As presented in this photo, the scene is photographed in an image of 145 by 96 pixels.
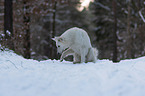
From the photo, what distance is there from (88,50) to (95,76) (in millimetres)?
2710

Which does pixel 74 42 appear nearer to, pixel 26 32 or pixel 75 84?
pixel 75 84

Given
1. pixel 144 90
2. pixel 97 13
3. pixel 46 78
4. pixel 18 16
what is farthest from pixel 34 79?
pixel 97 13

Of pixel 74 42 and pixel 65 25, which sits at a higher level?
pixel 65 25

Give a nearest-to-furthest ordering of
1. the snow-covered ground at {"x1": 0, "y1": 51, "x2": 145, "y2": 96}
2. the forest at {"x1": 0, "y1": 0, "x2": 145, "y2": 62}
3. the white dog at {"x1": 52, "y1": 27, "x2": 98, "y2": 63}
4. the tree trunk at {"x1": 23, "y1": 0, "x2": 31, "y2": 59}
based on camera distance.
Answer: the snow-covered ground at {"x1": 0, "y1": 51, "x2": 145, "y2": 96} → the white dog at {"x1": 52, "y1": 27, "x2": 98, "y2": 63} → the forest at {"x1": 0, "y1": 0, "x2": 145, "y2": 62} → the tree trunk at {"x1": 23, "y1": 0, "x2": 31, "y2": 59}

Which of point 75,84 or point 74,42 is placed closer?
point 75,84

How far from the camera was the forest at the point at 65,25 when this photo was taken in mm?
9141

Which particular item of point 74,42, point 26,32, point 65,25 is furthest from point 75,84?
point 65,25

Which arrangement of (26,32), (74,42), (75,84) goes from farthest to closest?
1. (26,32)
2. (74,42)
3. (75,84)

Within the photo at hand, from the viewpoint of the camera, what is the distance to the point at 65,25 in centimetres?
2469

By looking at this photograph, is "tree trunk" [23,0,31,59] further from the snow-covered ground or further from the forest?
the snow-covered ground

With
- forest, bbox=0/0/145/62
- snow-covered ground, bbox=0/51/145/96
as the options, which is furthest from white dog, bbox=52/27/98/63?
forest, bbox=0/0/145/62

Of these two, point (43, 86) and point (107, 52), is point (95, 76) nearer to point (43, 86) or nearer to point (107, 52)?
point (43, 86)

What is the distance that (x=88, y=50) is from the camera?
6309mm

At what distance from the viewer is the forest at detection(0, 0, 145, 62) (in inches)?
360
